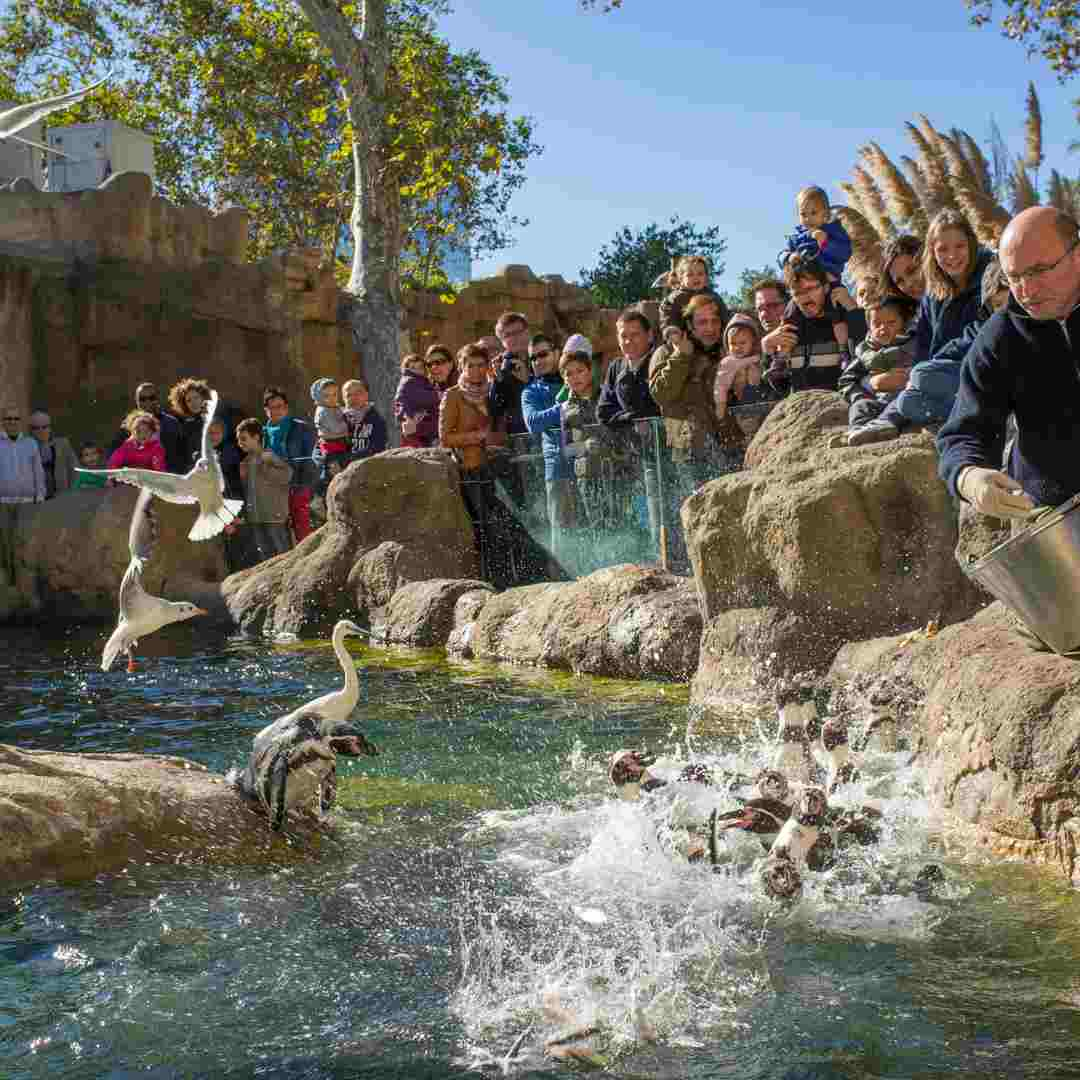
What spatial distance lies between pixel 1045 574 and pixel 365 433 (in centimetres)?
1150

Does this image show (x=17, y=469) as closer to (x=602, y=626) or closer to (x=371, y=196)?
(x=371, y=196)

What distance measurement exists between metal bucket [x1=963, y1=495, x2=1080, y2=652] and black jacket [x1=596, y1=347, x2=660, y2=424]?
6.81 m

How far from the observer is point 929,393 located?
805 centimetres

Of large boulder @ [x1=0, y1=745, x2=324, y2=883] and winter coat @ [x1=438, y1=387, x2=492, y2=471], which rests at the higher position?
winter coat @ [x1=438, y1=387, x2=492, y2=471]

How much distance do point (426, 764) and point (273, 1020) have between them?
11.5 feet

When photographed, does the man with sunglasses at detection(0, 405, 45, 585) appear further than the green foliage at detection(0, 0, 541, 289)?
No

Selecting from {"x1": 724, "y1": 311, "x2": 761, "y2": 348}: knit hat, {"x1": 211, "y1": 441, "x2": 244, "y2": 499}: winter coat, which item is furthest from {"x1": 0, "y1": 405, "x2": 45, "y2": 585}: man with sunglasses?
{"x1": 724, "y1": 311, "x2": 761, "y2": 348}: knit hat

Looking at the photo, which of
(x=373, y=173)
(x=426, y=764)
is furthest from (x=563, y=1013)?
(x=373, y=173)

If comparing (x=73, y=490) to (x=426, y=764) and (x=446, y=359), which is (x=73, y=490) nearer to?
(x=446, y=359)

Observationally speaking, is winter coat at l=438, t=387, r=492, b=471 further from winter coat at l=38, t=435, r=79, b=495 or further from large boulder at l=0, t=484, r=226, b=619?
winter coat at l=38, t=435, r=79, b=495

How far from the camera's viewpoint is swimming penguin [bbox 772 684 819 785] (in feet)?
19.8

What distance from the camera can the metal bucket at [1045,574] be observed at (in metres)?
3.96

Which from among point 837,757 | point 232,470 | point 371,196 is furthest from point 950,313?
point 371,196

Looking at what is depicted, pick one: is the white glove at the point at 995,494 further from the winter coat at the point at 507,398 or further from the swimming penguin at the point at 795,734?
the winter coat at the point at 507,398
